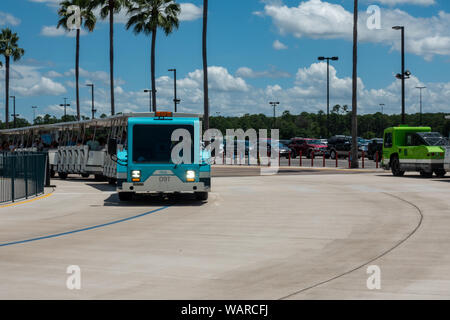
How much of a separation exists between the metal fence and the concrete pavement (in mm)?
849

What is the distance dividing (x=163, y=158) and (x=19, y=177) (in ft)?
16.1

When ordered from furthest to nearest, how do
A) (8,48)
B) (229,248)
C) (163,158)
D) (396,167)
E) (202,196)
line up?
(8,48), (396,167), (202,196), (163,158), (229,248)

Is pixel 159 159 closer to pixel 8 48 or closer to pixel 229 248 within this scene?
pixel 229 248

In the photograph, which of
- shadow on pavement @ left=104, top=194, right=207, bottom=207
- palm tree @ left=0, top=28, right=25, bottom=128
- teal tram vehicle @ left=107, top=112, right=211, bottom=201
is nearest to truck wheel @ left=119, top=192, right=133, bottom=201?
shadow on pavement @ left=104, top=194, right=207, bottom=207

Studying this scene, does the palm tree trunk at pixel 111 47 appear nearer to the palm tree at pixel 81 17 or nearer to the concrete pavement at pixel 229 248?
the palm tree at pixel 81 17

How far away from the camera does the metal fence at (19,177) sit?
776 inches

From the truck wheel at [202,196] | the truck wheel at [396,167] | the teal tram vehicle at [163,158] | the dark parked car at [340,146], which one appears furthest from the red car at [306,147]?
the teal tram vehicle at [163,158]

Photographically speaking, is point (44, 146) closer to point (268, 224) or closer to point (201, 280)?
point (268, 224)

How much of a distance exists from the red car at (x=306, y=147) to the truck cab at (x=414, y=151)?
1167 inches

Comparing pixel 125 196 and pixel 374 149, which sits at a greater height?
pixel 374 149

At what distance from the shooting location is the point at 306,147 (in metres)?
62.3

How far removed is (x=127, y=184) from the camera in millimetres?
18328

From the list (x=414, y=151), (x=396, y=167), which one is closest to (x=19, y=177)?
(x=414, y=151)
